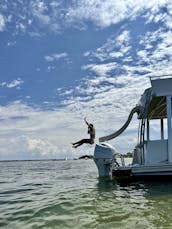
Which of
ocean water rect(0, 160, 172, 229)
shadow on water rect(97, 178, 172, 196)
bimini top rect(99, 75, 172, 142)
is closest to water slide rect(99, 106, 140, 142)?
bimini top rect(99, 75, 172, 142)

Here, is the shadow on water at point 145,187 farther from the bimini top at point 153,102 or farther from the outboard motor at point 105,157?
the bimini top at point 153,102

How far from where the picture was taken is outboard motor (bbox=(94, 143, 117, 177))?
2400 centimetres

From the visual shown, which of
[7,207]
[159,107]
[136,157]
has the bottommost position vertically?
[7,207]

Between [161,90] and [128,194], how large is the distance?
19.9 ft

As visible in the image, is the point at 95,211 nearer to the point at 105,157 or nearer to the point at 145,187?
the point at 145,187

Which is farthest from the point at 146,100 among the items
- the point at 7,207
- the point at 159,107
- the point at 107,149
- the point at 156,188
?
the point at 7,207

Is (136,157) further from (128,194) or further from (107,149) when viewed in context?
(128,194)

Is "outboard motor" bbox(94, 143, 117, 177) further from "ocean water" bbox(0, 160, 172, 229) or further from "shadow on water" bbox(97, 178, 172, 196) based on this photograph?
"ocean water" bbox(0, 160, 172, 229)

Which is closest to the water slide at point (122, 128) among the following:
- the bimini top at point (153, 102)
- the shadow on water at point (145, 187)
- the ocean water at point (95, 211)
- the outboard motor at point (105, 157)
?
the bimini top at point (153, 102)

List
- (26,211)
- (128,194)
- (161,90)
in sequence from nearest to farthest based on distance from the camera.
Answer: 1. (26,211)
2. (128,194)
3. (161,90)

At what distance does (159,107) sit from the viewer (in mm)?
24594

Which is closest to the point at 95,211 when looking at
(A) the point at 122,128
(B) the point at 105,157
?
(B) the point at 105,157

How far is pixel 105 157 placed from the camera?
78.8 feet

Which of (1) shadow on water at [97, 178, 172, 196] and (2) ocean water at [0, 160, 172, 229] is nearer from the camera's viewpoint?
(2) ocean water at [0, 160, 172, 229]
